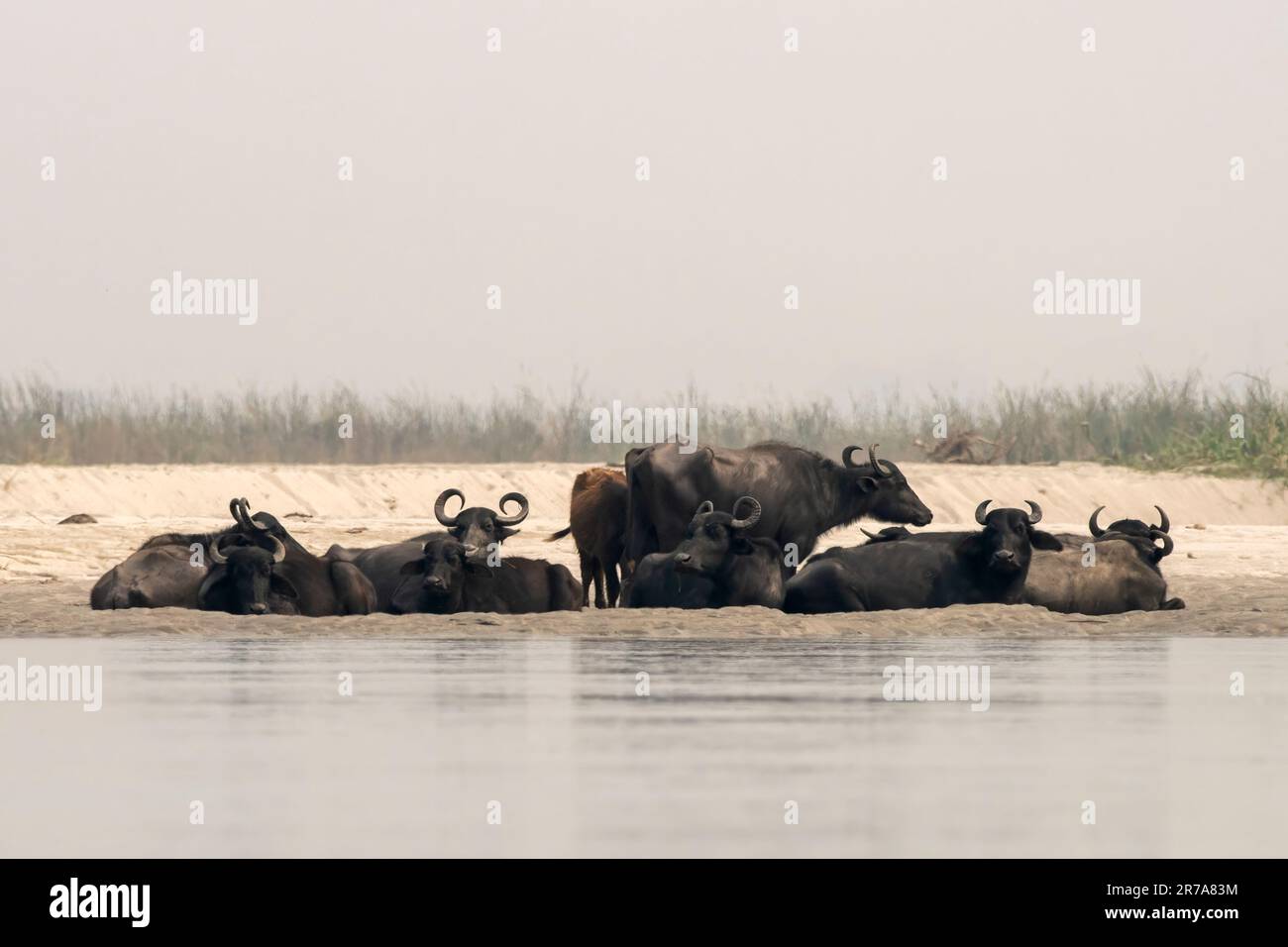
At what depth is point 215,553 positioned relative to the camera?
19.6 metres

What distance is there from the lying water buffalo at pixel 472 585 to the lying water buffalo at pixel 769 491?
1539 millimetres

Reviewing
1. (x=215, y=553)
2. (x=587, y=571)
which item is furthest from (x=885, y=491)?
(x=215, y=553)

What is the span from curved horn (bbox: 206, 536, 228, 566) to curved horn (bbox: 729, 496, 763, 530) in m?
4.41

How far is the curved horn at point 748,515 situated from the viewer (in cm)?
2009

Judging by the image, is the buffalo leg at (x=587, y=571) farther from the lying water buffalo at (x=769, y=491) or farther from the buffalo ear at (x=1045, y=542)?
the buffalo ear at (x=1045, y=542)

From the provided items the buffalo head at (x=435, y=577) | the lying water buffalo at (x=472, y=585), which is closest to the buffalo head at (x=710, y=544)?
the lying water buffalo at (x=472, y=585)

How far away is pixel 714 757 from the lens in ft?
34.3

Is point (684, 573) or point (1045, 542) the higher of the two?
point (1045, 542)

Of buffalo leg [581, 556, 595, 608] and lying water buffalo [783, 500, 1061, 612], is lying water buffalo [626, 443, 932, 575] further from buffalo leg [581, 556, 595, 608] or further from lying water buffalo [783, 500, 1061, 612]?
lying water buffalo [783, 500, 1061, 612]

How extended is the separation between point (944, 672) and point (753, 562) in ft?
17.5

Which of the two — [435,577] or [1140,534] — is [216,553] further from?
[1140,534]

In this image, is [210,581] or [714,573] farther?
[714,573]

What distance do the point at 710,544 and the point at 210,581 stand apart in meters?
4.32

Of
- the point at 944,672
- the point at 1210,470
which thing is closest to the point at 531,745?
the point at 944,672
